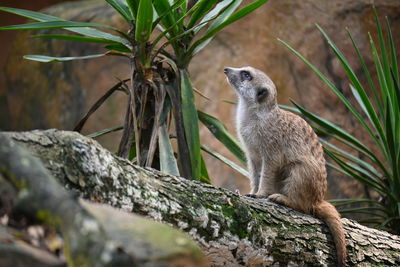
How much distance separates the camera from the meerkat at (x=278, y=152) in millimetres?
2770

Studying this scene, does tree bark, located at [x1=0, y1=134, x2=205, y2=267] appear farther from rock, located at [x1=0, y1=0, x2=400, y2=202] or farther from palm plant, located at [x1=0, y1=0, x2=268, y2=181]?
rock, located at [x1=0, y1=0, x2=400, y2=202]

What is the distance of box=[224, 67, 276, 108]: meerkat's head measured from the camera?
324 centimetres

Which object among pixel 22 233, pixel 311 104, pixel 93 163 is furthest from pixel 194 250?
pixel 311 104

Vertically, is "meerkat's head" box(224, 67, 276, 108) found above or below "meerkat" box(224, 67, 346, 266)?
above

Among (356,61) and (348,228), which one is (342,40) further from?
(348,228)

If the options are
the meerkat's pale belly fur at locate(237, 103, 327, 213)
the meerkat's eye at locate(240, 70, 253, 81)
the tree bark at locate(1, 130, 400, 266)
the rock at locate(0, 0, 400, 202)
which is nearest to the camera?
the tree bark at locate(1, 130, 400, 266)

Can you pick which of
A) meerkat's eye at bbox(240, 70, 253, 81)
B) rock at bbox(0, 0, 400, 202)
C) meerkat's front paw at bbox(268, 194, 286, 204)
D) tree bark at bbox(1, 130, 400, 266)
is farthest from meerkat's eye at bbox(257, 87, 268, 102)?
rock at bbox(0, 0, 400, 202)

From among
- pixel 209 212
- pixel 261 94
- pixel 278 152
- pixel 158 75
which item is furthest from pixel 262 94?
pixel 209 212

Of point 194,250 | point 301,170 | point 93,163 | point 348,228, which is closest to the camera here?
point 194,250

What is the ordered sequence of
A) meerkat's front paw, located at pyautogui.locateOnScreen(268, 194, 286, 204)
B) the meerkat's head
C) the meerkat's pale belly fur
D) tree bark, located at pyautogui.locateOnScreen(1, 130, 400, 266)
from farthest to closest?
the meerkat's head
the meerkat's pale belly fur
meerkat's front paw, located at pyautogui.locateOnScreen(268, 194, 286, 204)
tree bark, located at pyautogui.locateOnScreen(1, 130, 400, 266)

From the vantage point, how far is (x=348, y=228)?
2641 mm

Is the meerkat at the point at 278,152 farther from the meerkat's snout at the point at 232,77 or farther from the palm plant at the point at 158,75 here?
the palm plant at the point at 158,75

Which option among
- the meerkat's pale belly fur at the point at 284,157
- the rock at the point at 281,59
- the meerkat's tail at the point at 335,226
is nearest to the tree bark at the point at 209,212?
the meerkat's tail at the point at 335,226

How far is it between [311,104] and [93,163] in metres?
4.02
